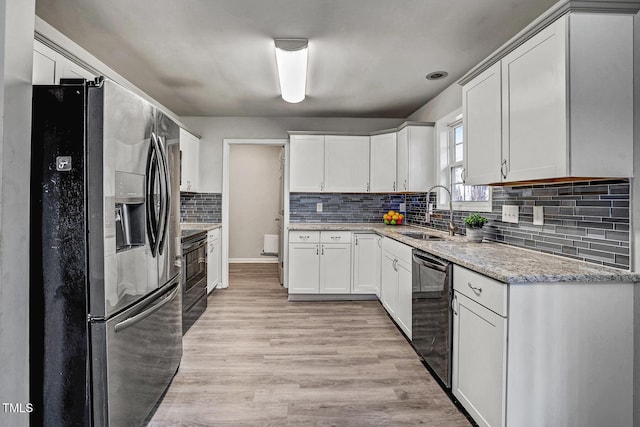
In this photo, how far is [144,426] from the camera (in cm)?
183

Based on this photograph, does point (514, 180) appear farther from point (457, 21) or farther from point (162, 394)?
point (162, 394)

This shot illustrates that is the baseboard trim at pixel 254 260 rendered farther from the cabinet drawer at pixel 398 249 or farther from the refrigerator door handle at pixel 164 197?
the refrigerator door handle at pixel 164 197

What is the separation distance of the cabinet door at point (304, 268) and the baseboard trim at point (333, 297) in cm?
9

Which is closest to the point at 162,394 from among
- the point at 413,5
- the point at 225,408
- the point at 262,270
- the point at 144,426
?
the point at 144,426

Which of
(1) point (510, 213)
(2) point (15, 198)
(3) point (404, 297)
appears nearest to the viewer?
(2) point (15, 198)

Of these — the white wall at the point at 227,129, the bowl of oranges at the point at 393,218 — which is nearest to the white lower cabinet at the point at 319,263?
the bowl of oranges at the point at 393,218

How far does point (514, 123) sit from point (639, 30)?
2.02 feet

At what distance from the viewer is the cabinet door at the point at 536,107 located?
161cm

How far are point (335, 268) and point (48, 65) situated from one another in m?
3.16

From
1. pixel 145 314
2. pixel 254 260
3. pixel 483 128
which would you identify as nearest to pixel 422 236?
pixel 483 128

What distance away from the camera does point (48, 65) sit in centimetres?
191

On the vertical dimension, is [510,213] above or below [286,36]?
below

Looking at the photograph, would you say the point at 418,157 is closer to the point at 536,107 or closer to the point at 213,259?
the point at 536,107

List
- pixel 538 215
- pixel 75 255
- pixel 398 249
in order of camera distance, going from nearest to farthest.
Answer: pixel 75 255
pixel 538 215
pixel 398 249
